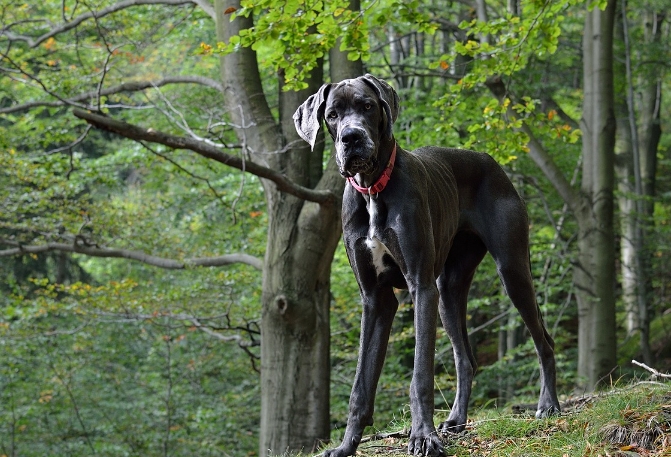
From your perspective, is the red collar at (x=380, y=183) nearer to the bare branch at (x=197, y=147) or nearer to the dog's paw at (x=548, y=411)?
the dog's paw at (x=548, y=411)

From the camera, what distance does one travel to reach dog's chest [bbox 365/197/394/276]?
4.79 meters

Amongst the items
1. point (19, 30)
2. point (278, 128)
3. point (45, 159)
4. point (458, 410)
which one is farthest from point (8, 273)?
point (458, 410)

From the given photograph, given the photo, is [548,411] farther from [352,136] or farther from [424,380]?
[352,136]

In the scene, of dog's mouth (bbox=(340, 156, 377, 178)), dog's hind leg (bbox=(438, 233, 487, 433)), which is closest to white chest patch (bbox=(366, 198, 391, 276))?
dog's mouth (bbox=(340, 156, 377, 178))

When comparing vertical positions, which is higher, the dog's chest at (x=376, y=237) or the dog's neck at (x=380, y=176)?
the dog's neck at (x=380, y=176)

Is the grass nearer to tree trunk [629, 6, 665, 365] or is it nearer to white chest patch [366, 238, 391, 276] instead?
white chest patch [366, 238, 391, 276]

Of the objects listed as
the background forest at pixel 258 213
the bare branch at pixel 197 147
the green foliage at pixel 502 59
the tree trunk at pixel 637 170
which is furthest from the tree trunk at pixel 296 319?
the tree trunk at pixel 637 170

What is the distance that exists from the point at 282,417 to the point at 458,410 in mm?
4151

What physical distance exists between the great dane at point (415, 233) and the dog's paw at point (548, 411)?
0.03 meters

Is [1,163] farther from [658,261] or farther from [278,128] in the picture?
[658,261]

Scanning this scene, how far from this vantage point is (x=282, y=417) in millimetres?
9281

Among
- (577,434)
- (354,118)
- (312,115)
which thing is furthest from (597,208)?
(354,118)

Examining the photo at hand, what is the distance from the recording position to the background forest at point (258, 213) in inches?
367

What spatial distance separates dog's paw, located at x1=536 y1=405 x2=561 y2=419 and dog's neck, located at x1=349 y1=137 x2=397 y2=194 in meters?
2.03
